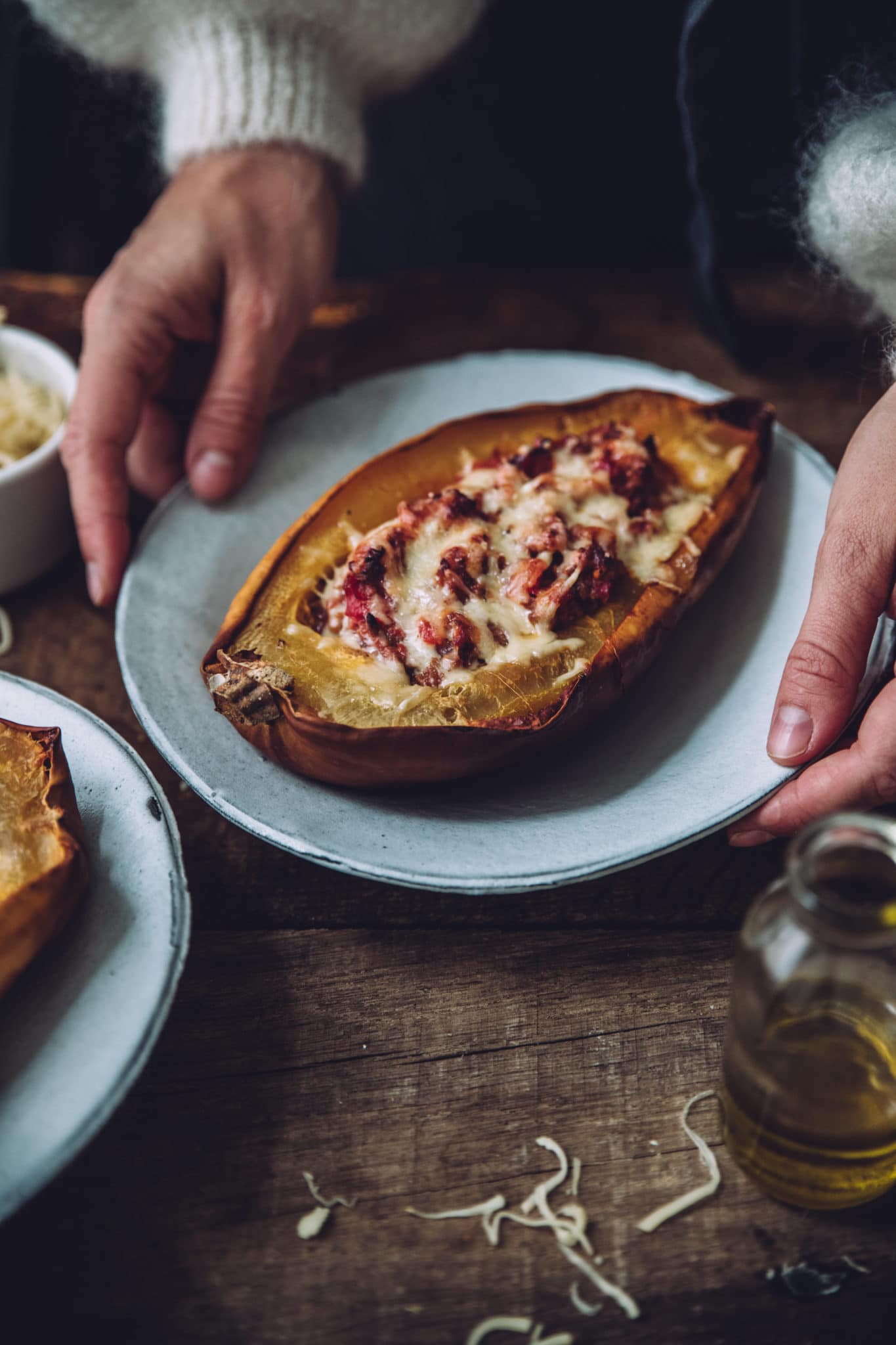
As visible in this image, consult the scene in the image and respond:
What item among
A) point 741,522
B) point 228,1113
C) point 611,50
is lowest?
point 228,1113

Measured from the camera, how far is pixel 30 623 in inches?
47.6

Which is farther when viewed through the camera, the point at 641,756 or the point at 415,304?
the point at 415,304

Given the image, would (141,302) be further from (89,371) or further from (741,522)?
(741,522)

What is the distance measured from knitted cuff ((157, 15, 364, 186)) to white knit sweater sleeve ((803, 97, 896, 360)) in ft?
1.97

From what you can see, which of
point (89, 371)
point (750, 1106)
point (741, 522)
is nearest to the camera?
point (750, 1106)

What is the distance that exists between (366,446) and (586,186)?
72 cm

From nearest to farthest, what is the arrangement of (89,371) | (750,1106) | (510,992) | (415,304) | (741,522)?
(750,1106), (510,992), (741,522), (89,371), (415,304)

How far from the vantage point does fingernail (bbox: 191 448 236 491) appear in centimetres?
115

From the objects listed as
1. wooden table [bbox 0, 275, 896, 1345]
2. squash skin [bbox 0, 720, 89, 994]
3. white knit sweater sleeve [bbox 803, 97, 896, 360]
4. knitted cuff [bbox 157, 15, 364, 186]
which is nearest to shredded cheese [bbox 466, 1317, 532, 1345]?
wooden table [bbox 0, 275, 896, 1345]

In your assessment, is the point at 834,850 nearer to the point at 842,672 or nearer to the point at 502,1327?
the point at 842,672

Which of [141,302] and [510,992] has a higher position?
[141,302]

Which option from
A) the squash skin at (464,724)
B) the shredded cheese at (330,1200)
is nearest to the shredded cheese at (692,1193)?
the shredded cheese at (330,1200)

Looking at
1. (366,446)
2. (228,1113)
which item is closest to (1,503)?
(366,446)

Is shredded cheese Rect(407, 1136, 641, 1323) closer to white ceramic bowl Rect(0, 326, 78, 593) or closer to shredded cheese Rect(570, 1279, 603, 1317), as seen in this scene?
shredded cheese Rect(570, 1279, 603, 1317)
